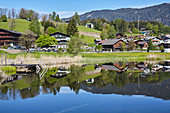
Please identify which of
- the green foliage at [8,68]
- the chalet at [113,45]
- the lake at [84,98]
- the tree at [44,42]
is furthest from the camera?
the chalet at [113,45]

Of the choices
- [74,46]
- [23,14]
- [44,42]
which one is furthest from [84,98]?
[23,14]

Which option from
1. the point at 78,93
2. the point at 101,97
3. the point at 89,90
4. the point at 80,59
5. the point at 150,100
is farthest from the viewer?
the point at 80,59

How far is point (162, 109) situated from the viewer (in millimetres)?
15289

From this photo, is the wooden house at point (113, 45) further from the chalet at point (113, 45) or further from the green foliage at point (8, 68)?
the green foliage at point (8, 68)

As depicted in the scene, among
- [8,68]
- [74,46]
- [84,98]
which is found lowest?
[84,98]

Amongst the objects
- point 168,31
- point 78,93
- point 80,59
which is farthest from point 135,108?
point 168,31

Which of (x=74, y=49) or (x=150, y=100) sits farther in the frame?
(x=74, y=49)

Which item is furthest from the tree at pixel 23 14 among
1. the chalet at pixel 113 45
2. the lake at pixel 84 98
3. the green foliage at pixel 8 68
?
the lake at pixel 84 98

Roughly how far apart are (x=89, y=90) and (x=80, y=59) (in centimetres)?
3231

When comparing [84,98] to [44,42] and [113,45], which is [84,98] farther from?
[113,45]

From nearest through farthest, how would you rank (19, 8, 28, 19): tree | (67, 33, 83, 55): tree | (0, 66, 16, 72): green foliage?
(0, 66, 16, 72): green foliage → (67, 33, 83, 55): tree → (19, 8, 28, 19): tree

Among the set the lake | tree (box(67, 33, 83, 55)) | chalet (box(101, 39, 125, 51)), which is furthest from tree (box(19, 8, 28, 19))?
the lake

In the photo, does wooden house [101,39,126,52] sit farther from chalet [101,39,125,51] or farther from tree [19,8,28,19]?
tree [19,8,28,19]

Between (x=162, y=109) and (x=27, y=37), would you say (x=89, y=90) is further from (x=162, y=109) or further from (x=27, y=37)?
(x=27, y=37)
